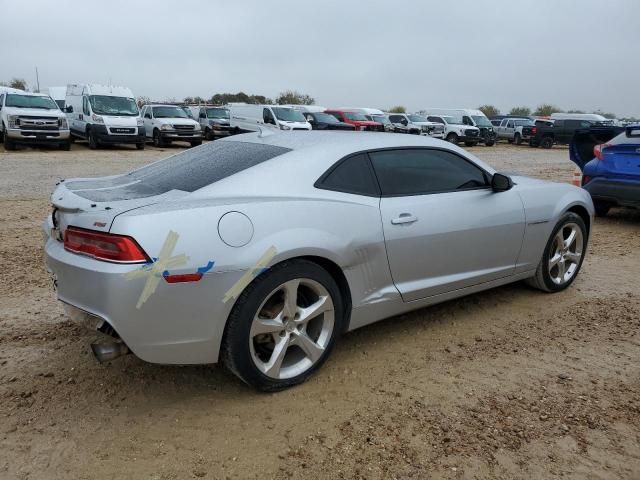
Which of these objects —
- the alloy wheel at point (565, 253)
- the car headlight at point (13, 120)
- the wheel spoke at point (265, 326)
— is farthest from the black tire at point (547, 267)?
the car headlight at point (13, 120)

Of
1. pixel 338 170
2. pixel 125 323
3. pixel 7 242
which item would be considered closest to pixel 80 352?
pixel 125 323

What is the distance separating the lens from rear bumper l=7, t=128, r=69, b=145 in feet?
56.3

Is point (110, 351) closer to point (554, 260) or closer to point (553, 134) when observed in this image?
point (554, 260)

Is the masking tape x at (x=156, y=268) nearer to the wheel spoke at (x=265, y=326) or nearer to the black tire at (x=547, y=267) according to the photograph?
the wheel spoke at (x=265, y=326)

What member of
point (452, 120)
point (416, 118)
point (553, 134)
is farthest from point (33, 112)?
point (553, 134)

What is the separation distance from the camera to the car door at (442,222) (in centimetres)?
349

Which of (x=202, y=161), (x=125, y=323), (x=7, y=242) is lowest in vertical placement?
(x=7, y=242)

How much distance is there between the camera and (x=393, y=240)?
339cm

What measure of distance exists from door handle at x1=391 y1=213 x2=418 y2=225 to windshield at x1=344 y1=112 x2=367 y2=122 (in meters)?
24.5

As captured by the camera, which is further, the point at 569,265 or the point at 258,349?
the point at 569,265

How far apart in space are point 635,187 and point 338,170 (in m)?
5.45

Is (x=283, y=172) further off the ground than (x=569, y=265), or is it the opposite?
(x=283, y=172)

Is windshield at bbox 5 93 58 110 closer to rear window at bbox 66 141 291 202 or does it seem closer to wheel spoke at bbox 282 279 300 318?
rear window at bbox 66 141 291 202

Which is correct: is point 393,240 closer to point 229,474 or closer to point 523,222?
point 523,222
